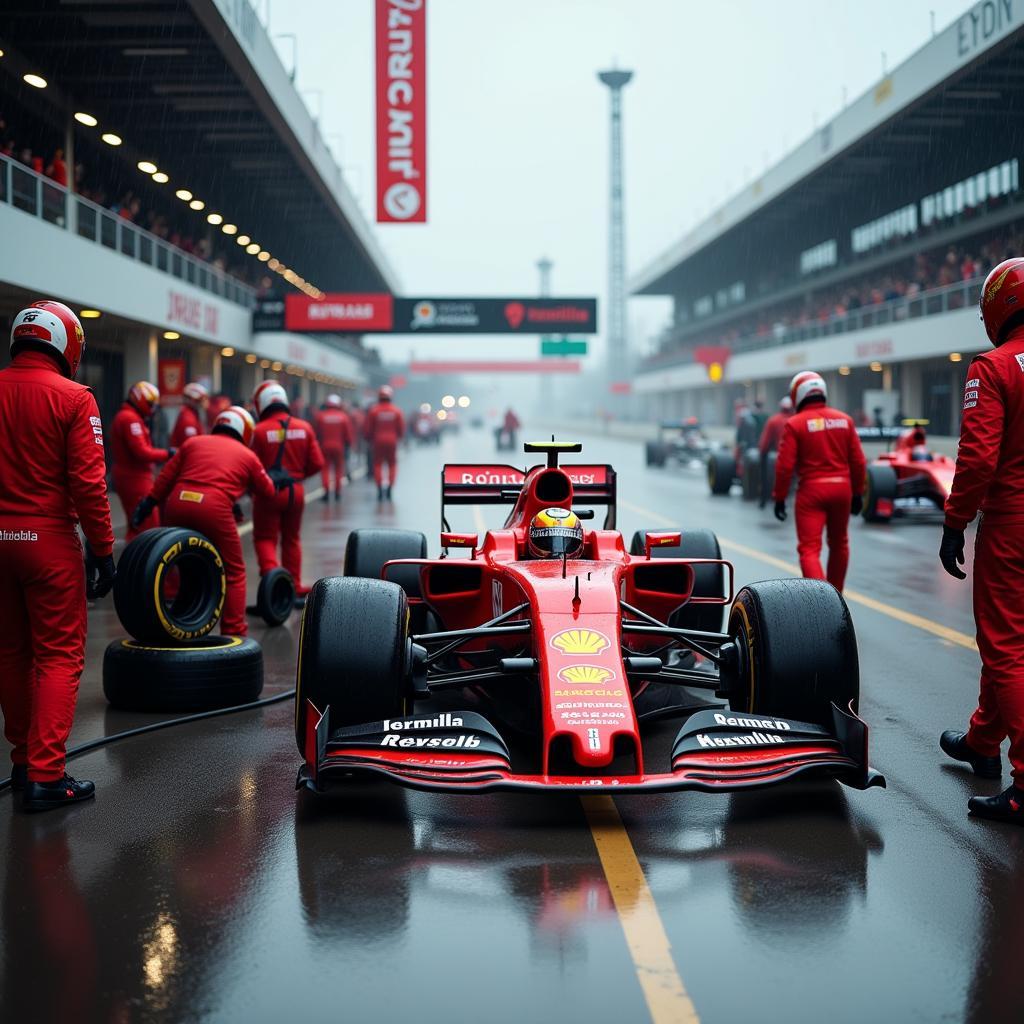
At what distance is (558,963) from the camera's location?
3502 mm

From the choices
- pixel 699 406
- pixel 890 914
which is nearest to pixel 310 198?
pixel 890 914

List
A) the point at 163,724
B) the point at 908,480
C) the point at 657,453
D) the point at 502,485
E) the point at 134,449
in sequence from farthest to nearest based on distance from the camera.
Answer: the point at 657,453 < the point at 908,480 < the point at 134,449 < the point at 502,485 < the point at 163,724

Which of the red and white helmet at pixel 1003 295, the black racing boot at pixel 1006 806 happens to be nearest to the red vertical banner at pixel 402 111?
the red and white helmet at pixel 1003 295

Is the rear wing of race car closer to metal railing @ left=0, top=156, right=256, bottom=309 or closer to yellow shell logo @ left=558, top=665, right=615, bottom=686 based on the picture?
yellow shell logo @ left=558, top=665, right=615, bottom=686

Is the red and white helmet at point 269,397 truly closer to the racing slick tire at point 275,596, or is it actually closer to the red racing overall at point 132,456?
the red racing overall at point 132,456

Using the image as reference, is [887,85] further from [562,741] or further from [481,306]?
[562,741]

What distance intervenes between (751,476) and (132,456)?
1397 centimetres

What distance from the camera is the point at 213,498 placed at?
8.29m

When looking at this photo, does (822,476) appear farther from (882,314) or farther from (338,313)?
(882,314)

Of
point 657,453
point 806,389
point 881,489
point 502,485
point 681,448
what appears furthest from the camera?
point 681,448

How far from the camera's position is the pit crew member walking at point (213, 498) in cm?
825

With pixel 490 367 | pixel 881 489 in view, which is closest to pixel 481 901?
pixel 881 489

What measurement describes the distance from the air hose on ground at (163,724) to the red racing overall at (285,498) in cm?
288

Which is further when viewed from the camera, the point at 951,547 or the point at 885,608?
the point at 885,608
